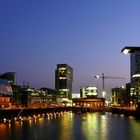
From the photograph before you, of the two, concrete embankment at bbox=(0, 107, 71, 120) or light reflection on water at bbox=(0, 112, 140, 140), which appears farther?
Answer: concrete embankment at bbox=(0, 107, 71, 120)

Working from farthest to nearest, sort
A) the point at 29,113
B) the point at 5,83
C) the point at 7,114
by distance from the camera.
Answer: the point at 5,83 < the point at 29,113 < the point at 7,114

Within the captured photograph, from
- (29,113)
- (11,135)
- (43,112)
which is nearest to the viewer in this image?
(11,135)

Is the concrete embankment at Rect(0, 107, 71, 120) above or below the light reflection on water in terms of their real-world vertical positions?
above

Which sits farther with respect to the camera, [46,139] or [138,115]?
[138,115]

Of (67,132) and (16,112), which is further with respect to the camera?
(16,112)

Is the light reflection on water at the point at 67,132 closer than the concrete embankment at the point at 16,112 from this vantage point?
Yes

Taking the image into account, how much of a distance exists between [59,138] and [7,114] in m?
51.3

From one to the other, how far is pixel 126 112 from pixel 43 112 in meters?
36.1

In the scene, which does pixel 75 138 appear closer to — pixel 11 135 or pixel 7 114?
pixel 11 135

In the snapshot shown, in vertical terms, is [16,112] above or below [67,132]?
above

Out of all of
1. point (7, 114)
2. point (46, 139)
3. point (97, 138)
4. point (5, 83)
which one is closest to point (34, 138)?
point (46, 139)

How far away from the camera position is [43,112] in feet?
589

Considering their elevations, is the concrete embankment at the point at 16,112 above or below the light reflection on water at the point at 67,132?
above

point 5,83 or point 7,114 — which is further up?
point 5,83
